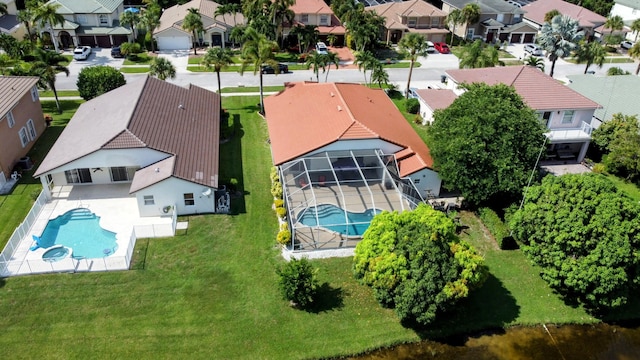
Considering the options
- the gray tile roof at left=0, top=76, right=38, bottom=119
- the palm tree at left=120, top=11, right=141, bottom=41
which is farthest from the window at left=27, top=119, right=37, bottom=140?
the palm tree at left=120, top=11, right=141, bottom=41

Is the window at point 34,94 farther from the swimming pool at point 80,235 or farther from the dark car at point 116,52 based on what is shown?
the dark car at point 116,52

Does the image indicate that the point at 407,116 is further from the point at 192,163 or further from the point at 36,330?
the point at 36,330

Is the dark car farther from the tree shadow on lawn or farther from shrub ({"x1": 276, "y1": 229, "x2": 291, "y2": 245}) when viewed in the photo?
the tree shadow on lawn

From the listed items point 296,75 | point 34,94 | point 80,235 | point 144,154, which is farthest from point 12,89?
point 296,75

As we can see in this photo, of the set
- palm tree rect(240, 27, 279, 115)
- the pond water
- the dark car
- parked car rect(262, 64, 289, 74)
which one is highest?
palm tree rect(240, 27, 279, 115)

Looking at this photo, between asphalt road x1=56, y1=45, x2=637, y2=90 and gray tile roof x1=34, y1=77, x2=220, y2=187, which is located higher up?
gray tile roof x1=34, y1=77, x2=220, y2=187

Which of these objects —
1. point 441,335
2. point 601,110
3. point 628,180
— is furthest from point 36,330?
point 601,110

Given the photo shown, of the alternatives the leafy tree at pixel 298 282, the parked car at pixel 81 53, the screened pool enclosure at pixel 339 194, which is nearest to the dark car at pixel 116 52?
the parked car at pixel 81 53
